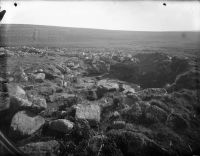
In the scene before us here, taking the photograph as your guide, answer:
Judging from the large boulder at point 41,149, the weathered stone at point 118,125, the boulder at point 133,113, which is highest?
the boulder at point 133,113

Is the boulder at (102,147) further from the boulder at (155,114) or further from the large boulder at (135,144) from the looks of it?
the boulder at (155,114)

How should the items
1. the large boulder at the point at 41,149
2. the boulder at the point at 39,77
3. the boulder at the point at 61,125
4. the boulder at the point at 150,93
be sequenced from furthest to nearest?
the boulder at the point at 39,77
the boulder at the point at 150,93
the boulder at the point at 61,125
the large boulder at the point at 41,149

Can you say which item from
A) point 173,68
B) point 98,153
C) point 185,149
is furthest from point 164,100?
point 173,68

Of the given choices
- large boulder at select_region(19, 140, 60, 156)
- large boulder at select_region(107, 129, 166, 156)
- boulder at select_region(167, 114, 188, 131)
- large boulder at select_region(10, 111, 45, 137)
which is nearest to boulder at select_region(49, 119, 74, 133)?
large boulder at select_region(10, 111, 45, 137)

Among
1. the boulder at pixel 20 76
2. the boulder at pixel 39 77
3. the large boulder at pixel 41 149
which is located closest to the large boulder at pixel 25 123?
the large boulder at pixel 41 149

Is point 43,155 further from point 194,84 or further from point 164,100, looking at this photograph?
point 194,84

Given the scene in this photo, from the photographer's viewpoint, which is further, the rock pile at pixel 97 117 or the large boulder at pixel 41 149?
the rock pile at pixel 97 117
